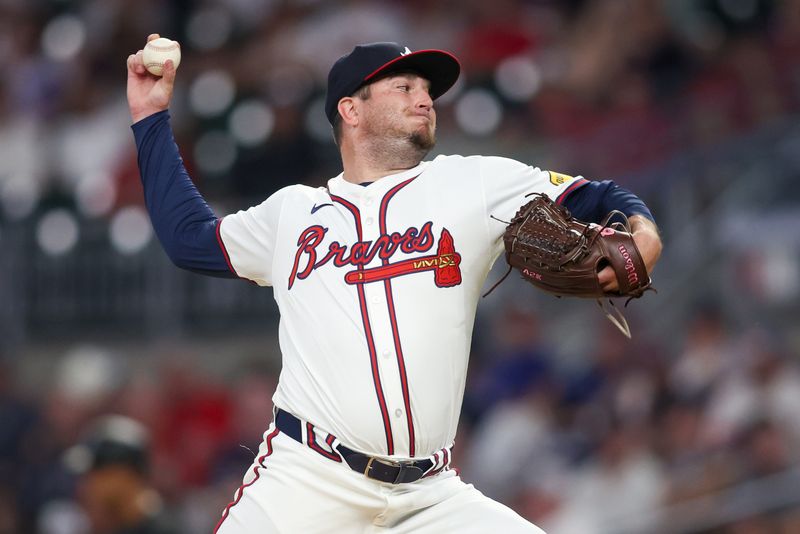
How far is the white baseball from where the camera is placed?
328 centimetres

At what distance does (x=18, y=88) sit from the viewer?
8.73 m

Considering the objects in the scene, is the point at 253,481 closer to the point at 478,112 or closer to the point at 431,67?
the point at 431,67

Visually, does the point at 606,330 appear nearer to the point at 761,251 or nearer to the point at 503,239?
the point at 761,251

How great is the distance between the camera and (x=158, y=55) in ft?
10.7

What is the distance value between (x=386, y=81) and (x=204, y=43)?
5522mm

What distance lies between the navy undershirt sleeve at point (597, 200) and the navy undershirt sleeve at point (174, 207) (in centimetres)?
91

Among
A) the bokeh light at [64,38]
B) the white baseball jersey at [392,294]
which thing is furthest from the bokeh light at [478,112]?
the white baseball jersey at [392,294]

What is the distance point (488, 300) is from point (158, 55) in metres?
3.42

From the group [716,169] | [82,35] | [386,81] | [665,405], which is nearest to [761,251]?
[716,169]

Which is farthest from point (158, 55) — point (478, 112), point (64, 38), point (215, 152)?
point (64, 38)

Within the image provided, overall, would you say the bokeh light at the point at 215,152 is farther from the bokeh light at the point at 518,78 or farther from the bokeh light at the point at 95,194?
the bokeh light at the point at 518,78

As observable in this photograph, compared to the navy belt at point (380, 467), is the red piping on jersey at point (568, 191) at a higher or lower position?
higher

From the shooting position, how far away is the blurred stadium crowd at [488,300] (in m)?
5.20

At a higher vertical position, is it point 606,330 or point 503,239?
point 503,239
